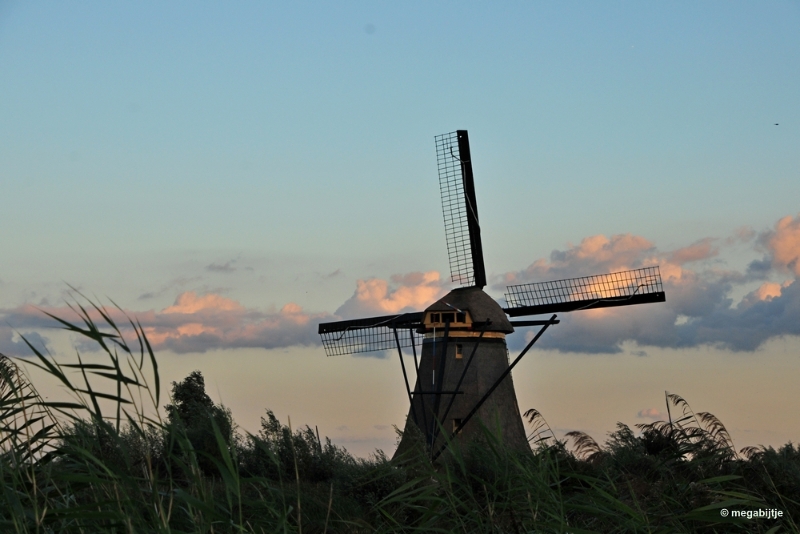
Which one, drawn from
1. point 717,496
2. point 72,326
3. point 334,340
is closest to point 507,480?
point 717,496

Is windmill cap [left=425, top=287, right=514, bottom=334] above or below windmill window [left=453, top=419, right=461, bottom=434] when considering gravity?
above

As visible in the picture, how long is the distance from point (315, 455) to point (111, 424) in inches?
598

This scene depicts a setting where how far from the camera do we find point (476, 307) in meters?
22.2

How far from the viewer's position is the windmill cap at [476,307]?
22094mm

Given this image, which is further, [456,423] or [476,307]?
[476,307]

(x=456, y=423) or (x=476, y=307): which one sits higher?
(x=476, y=307)

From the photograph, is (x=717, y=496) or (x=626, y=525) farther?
(x=717, y=496)

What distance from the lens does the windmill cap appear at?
22094 millimetres

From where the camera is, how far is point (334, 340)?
24.1 metres

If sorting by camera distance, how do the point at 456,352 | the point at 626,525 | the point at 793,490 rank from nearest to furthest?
the point at 626,525 < the point at 793,490 < the point at 456,352

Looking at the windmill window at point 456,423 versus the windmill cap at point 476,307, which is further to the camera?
the windmill cap at point 476,307

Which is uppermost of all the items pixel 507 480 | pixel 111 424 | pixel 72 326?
pixel 72 326

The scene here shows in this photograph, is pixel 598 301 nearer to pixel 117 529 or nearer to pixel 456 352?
pixel 456 352

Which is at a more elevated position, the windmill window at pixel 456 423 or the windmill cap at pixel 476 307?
the windmill cap at pixel 476 307
